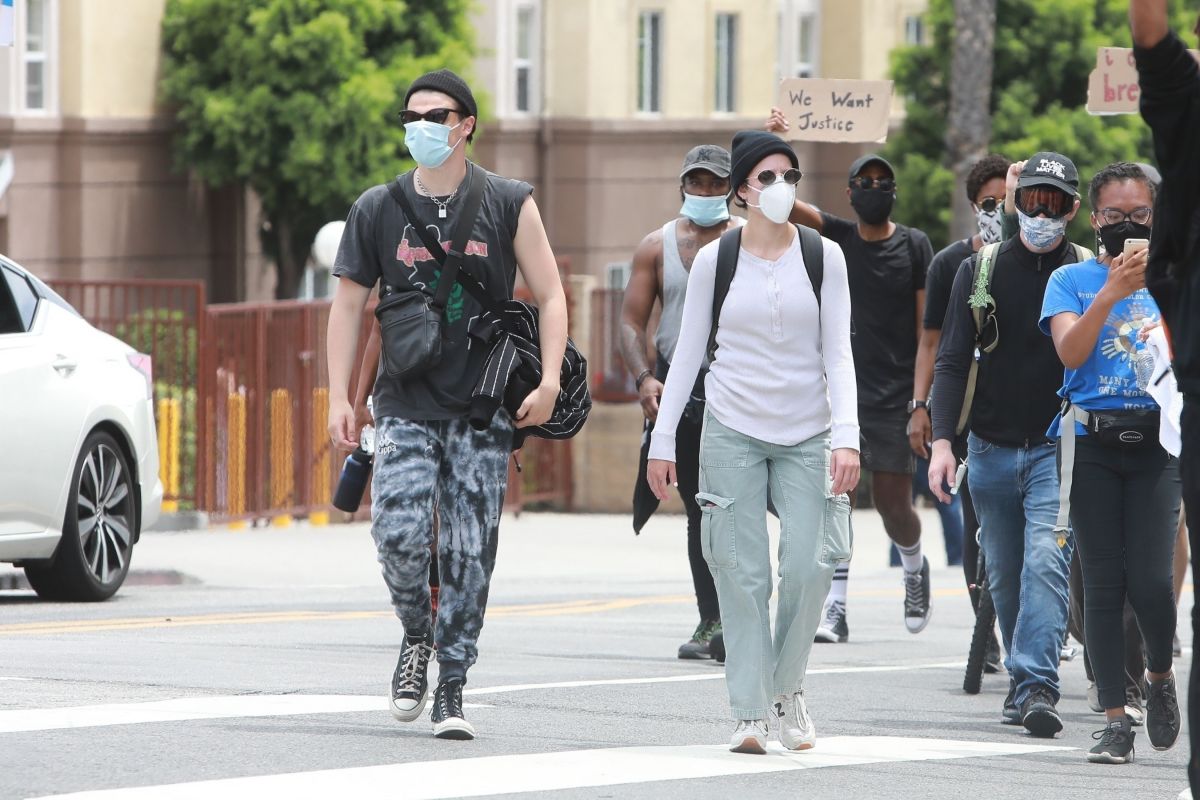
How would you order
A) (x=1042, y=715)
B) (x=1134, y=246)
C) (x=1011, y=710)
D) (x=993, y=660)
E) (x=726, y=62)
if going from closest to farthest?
(x=1134, y=246) → (x=1042, y=715) → (x=1011, y=710) → (x=993, y=660) → (x=726, y=62)

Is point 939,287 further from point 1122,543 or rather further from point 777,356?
point 777,356

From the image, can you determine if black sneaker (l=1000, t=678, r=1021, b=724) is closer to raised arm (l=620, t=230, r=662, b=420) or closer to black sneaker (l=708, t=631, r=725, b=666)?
black sneaker (l=708, t=631, r=725, b=666)

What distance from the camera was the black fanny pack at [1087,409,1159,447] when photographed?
7.98m

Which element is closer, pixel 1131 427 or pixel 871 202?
pixel 1131 427

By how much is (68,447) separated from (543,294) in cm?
484

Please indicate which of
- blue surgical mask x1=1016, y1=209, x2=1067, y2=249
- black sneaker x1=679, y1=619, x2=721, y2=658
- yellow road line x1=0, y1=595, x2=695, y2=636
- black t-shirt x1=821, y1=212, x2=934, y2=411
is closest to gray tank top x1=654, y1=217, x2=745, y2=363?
black t-shirt x1=821, y1=212, x2=934, y2=411

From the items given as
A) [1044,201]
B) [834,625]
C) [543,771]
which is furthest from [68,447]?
[543,771]

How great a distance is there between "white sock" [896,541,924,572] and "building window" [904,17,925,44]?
105 feet

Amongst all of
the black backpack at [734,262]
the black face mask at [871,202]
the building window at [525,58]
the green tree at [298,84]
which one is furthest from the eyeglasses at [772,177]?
the building window at [525,58]

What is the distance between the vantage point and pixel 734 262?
786cm

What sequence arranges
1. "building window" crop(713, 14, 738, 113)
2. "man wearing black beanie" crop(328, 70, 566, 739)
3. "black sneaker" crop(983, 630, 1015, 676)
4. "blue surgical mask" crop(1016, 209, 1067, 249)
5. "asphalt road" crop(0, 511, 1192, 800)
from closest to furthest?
"asphalt road" crop(0, 511, 1192, 800) < "man wearing black beanie" crop(328, 70, 566, 739) < "blue surgical mask" crop(1016, 209, 1067, 249) < "black sneaker" crop(983, 630, 1015, 676) < "building window" crop(713, 14, 738, 113)

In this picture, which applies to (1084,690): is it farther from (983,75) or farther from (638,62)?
(638,62)

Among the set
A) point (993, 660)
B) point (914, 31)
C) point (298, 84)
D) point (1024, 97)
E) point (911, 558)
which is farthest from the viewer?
point (914, 31)

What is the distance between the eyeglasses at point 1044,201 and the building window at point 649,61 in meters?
30.6
